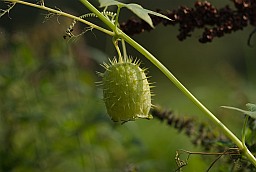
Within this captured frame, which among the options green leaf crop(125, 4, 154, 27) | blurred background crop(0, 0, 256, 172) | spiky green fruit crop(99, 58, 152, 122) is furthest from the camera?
blurred background crop(0, 0, 256, 172)

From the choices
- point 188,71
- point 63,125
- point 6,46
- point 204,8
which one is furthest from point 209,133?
point 188,71

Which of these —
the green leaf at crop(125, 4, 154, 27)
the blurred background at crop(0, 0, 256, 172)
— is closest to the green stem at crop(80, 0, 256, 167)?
the green leaf at crop(125, 4, 154, 27)

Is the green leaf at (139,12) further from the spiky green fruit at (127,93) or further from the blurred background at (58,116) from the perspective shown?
the blurred background at (58,116)

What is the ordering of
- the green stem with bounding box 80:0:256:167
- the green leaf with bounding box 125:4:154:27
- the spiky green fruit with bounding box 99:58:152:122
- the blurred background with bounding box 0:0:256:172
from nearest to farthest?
the green leaf with bounding box 125:4:154:27, the green stem with bounding box 80:0:256:167, the spiky green fruit with bounding box 99:58:152:122, the blurred background with bounding box 0:0:256:172

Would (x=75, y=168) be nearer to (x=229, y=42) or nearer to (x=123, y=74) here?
(x=123, y=74)

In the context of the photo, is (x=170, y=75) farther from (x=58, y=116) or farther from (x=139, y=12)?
(x=58, y=116)

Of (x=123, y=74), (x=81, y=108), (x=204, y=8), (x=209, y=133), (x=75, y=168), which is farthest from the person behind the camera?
(x=75, y=168)

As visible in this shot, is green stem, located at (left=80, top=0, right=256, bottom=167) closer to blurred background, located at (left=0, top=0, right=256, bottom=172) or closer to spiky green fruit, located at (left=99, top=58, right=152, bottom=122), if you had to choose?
spiky green fruit, located at (left=99, top=58, right=152, bottom=122)

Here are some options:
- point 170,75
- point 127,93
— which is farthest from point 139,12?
point 127,93
